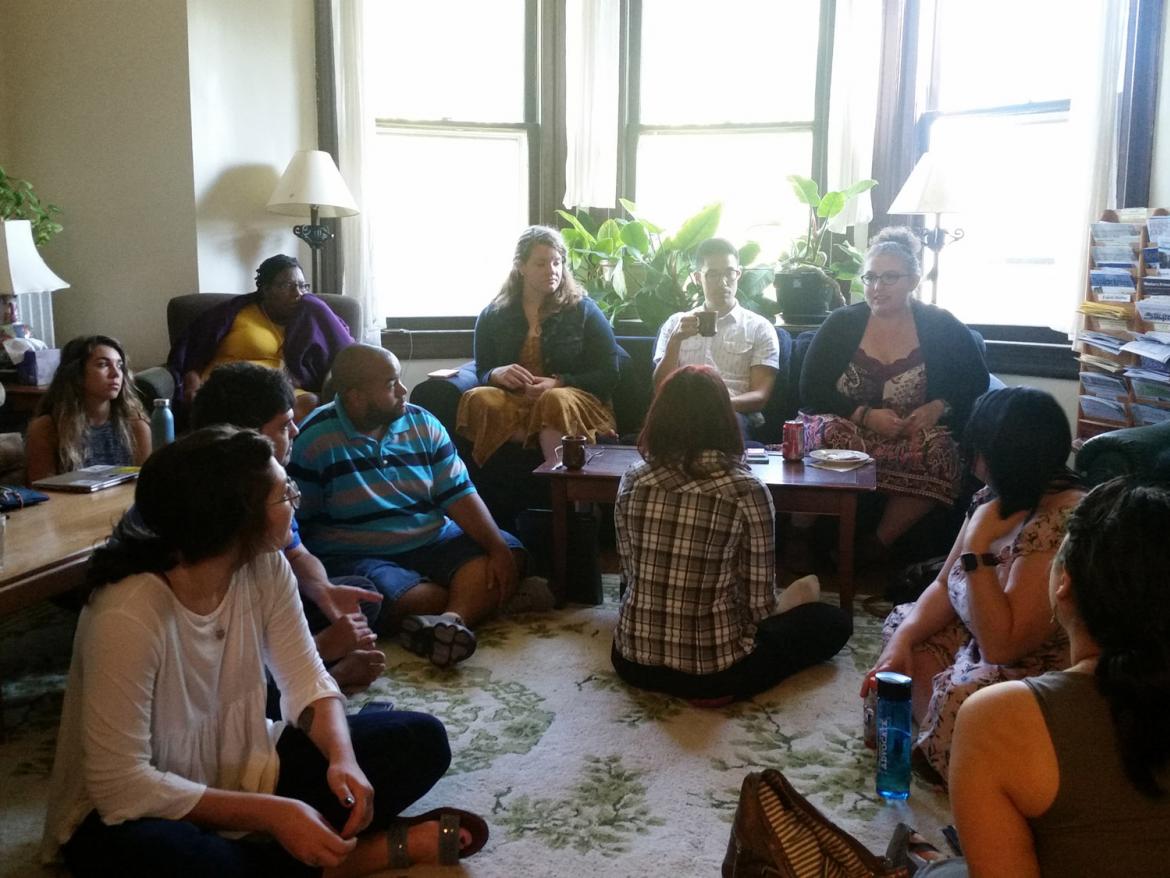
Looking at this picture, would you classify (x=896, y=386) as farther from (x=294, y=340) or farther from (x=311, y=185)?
(x=311, y=185)

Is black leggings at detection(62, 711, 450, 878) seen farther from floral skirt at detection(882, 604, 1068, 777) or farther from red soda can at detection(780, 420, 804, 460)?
red soda can at detection(780, 420, 804, 460)

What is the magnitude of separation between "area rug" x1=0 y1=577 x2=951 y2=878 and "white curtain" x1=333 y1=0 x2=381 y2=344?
2463mm

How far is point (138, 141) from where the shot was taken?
14.9 ft

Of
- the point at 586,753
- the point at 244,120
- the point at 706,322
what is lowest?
the point at 586,753

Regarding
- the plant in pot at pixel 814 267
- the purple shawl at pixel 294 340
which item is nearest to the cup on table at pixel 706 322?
the plant in pot at pixel 814 267

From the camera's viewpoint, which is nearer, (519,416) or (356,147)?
(519,416)

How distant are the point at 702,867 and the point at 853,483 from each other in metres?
1.47

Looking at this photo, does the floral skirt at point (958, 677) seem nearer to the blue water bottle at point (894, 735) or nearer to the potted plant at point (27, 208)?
the blue water bottle at point (894, 735)

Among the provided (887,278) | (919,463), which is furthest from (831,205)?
(919,463)

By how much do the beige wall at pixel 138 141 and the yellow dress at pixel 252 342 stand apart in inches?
13.8

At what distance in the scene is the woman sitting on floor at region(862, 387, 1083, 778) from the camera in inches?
76.9

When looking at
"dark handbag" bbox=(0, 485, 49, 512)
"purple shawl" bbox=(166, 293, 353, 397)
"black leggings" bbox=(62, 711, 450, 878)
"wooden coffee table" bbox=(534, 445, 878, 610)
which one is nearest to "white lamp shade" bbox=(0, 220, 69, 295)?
"purple shawl" bbox=(166, 293, 353, 397)

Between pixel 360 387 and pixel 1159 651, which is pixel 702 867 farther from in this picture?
pixel 360 387

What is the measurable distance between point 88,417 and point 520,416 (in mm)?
1537
